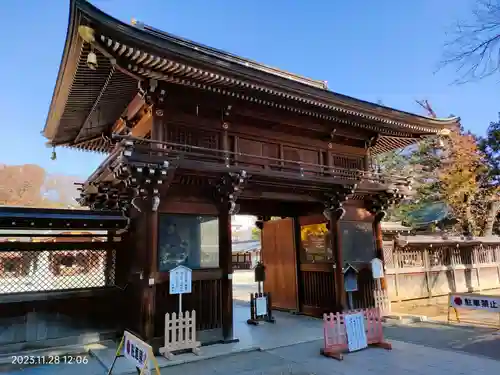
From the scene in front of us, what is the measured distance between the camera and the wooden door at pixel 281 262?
11.0m

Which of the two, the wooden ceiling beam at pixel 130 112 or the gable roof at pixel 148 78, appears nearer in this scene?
the gable roof at pixel 148 78

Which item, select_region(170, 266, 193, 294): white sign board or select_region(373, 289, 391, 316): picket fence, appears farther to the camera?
select_region(373, 289, 391, 316): picket fence

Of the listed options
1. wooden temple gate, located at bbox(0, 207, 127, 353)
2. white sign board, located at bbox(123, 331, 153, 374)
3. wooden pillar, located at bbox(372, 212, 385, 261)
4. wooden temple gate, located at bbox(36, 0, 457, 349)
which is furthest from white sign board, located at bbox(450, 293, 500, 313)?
wooden temple gate, located at bbox(0, 207, 127, 353)

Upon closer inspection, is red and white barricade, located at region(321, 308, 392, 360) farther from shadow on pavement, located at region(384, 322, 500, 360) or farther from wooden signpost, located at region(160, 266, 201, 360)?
wooden signpost, located at region(160, 266, 201, 360)

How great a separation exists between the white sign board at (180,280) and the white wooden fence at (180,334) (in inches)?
17.8

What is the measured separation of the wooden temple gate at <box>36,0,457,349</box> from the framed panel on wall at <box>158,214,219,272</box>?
0.02 meters

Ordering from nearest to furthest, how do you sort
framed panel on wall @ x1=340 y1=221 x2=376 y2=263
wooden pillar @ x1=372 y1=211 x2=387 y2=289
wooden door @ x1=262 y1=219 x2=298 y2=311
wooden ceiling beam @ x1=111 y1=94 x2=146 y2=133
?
1. wooden ceiling beam @ x1=111 y1=94 x2=146 y2=133
2. framed panel on wall @ x1=340 y1=221 x2=376 y2=263
3. wooden pillar @ x1=372 y1=211 x2=387 y2=289
4. wooden door @ x1=262 y1=219 x2=298 y2=311

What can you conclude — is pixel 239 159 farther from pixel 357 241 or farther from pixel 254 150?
pixel 357 241

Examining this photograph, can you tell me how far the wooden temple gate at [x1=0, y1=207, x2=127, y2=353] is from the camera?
22.6ft

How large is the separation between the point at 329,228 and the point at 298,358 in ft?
13.7

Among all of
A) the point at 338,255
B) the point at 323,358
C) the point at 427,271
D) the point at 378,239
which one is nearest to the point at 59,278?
the point at 323,358

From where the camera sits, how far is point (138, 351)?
449cm

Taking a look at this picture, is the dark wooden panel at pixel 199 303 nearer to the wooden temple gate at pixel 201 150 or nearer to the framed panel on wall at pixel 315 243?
the wooden temple gate at pixel 201 150

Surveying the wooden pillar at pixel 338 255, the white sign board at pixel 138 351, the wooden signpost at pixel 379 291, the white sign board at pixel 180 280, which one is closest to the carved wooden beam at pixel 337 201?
the wooden pillar at pixel 338 255
